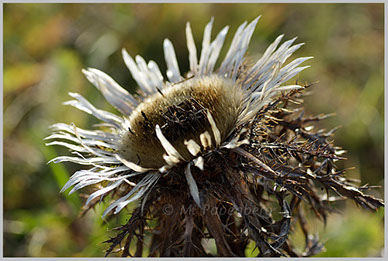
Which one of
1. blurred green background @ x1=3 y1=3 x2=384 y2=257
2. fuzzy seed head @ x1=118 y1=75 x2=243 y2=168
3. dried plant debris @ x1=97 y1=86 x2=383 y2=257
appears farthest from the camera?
blurred green background @ x1=3 y1=3 x2=384 y2=257

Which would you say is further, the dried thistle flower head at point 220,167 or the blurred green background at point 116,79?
the blurred green background at point 116,79

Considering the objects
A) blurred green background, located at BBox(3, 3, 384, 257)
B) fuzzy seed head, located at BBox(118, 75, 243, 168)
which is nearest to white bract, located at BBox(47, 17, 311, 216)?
fuzzy seed head, located at BBox(118, 75, 243, 168)

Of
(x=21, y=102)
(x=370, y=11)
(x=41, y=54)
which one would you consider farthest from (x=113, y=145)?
(x=370, y=11)

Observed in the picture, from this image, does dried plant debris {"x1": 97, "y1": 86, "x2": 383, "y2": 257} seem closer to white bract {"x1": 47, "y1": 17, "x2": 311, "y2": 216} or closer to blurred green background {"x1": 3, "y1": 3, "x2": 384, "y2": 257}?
white bract {"x1": 47, "y1": 17, "x2": 311, "y2": 216}

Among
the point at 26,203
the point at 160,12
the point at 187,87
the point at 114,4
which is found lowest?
the point at 26,203

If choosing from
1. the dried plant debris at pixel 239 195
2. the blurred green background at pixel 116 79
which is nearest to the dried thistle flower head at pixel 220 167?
the dried plant debris at pixel 239 195

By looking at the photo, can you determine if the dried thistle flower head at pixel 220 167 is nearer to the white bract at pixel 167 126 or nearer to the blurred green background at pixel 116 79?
the white bract at pixel 167 126

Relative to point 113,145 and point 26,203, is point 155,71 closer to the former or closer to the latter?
point 113,145
